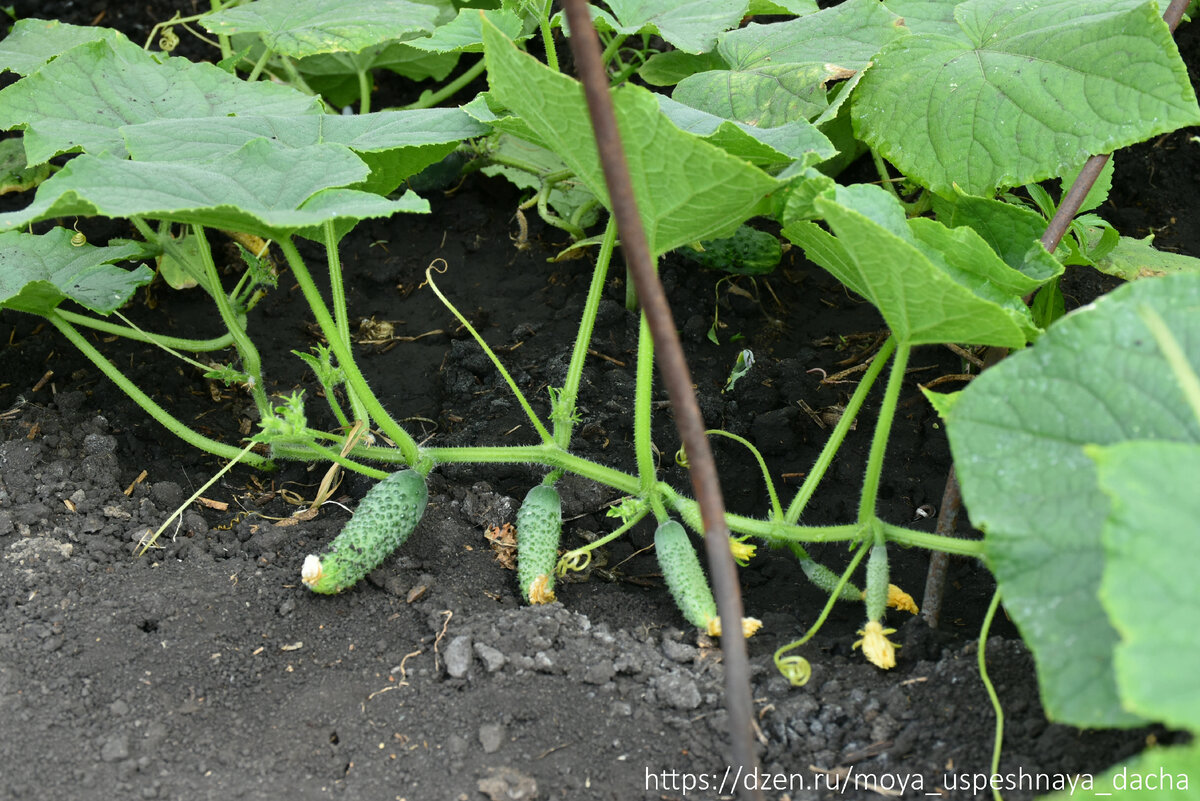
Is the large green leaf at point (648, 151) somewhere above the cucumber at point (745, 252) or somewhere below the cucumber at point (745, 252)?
above

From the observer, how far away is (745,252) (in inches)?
109

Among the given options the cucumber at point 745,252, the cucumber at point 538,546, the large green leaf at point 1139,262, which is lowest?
the cucumber at point 538,546

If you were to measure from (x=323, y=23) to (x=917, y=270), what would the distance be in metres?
2.02

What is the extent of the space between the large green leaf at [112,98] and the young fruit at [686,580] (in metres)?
1.49

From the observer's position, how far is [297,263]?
6.01 ft

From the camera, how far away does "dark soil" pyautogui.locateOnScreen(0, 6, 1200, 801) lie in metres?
1.51

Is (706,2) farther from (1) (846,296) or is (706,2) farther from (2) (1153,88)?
(2) (1153,88)

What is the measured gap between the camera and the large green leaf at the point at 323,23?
266 centimetres

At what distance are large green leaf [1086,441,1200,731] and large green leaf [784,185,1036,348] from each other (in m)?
0.48

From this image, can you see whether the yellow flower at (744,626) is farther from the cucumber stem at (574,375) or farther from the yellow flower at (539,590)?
the cucumber stem at (574,375)

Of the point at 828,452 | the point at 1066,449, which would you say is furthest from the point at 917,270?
the point at 828,452

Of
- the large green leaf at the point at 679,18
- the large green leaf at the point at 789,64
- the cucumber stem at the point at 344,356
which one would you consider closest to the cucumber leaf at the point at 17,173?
the cucumber stem at the point at 344,356

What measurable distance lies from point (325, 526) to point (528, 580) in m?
0.52

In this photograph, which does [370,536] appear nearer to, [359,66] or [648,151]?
[648,151]
